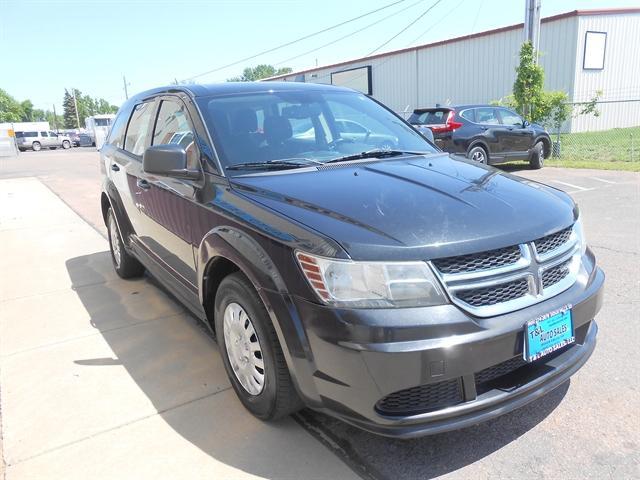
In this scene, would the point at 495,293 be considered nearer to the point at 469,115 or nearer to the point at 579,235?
the point at 579,235

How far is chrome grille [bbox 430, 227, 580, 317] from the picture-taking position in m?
2.17

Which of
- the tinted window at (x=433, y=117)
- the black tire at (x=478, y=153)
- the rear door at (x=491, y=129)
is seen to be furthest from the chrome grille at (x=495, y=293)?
the tinted window at (x=433, y=117)

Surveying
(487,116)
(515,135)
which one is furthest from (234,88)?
(515,135)

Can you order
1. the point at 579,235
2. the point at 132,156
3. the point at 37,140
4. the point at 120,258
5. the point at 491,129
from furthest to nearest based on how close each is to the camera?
the point at 37,140, the point at 491,129, the point at 120,258, the point at 132,156, the point at 579,235

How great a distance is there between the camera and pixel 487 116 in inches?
489

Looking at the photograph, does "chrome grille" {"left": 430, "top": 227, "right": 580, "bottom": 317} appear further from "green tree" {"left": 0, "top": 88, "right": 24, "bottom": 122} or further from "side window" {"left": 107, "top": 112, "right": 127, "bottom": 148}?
"green tree" {"left": 0, "top": 88, "right": 24, "bottom": 122}

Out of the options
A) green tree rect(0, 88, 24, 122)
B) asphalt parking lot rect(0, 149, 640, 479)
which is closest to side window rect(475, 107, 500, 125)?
asphalt parking lot rect(0, 149, 640, 479)

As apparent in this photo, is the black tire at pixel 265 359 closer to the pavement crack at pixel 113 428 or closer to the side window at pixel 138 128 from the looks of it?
the pavement crack at pixel 113 428

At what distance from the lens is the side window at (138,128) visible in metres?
4.34

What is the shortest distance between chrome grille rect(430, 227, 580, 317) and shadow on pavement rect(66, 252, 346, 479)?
1.03m

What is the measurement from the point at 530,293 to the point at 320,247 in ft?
3.13

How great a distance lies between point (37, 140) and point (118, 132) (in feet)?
144

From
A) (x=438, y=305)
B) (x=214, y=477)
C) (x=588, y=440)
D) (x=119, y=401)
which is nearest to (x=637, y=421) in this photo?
(x=588, y=440)

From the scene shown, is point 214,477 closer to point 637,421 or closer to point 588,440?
point 588,440
